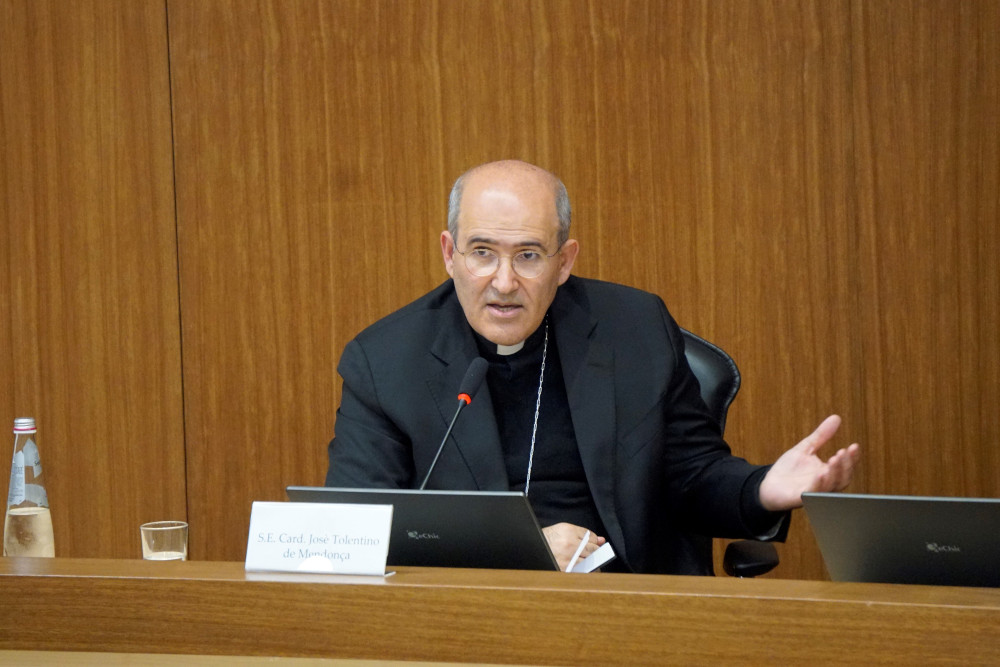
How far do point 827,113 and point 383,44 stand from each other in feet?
4.37

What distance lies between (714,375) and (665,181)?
3.45ft

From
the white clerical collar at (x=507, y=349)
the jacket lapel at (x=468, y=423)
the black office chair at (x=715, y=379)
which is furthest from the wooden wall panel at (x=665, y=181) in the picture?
the jacket lapel at (x=468, y=423)

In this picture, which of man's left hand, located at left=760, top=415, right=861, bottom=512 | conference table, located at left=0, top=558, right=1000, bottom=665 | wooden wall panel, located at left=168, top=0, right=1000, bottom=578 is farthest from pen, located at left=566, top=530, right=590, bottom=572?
wooden wall panel, located at left=168, top=0, right=1000, bottom=578

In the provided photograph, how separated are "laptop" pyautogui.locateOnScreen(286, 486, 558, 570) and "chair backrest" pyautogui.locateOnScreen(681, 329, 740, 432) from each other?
0.95m

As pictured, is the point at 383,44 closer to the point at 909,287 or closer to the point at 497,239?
the point at 497,239

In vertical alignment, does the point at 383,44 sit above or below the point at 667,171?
above

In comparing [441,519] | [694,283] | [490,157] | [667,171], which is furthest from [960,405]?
[441,519]

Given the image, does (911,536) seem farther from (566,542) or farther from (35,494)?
(35,494)

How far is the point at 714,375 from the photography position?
89.1 inches

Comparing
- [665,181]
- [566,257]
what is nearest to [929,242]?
[665,181]

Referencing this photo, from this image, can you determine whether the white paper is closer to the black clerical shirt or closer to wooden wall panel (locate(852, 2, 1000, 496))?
the black clerical shirt

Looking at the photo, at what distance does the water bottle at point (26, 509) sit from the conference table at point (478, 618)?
376 millimetres

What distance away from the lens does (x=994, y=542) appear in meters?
1.12

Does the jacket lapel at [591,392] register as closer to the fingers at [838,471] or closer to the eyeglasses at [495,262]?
the eyeglasses at [495,262]
